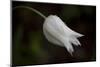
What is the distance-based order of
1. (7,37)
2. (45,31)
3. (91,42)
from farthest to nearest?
(91,42) < (45,31) < (7,37)

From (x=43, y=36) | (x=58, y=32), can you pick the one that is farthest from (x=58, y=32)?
(x=43, y=36)

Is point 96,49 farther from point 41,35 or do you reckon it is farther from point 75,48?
point 41,35

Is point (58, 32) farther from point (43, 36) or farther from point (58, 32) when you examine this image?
point (43, 36)

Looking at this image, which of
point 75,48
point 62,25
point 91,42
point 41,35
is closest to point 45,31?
point 41,35
